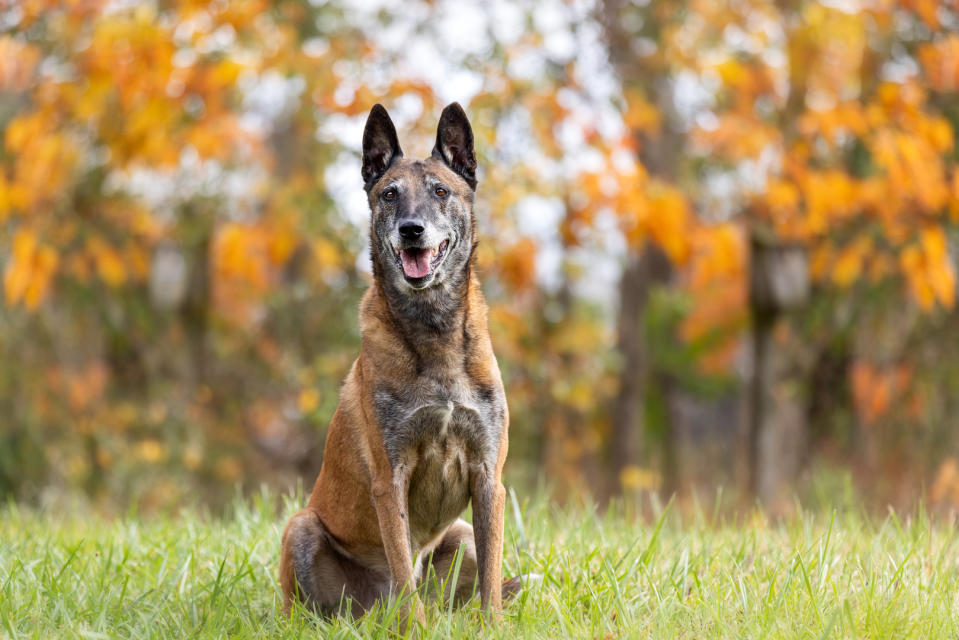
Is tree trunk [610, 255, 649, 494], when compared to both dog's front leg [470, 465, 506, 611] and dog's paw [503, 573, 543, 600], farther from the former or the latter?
dog's front leg [470, 465, 506, 611]

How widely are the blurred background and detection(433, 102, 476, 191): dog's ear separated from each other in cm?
284

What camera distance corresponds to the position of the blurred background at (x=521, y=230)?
743cm

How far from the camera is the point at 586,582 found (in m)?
3.61

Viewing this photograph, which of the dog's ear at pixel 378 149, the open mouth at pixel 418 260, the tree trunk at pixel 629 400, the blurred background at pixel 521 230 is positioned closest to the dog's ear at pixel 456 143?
the dog's ear at pixel 378 149

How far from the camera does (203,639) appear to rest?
3168 millimetres

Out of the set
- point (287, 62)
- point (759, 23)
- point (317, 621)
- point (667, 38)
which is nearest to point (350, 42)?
point (287, 62)

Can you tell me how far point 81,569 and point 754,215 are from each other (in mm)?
6273

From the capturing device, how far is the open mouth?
350cm

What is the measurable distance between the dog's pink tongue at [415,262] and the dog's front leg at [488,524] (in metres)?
0.77

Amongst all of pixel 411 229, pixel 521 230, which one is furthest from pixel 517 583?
pixel 521 230

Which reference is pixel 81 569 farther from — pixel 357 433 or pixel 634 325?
pixel 634 325

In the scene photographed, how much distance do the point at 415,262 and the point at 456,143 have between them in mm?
665

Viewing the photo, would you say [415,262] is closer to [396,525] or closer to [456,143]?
[456,143]

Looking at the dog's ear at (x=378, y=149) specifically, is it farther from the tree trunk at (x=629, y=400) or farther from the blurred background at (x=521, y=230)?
the tree trunk at (x=629, y=400)
